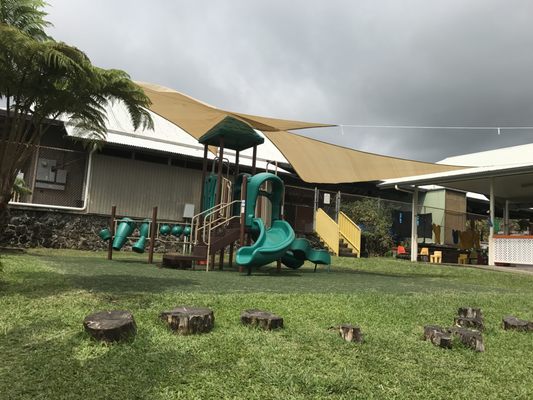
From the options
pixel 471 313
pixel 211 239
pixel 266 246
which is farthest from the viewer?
pixel 211 239

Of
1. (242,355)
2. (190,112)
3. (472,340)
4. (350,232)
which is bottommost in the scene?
(242,355)

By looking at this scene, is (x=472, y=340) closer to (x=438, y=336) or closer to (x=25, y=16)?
(x=438, y=336)

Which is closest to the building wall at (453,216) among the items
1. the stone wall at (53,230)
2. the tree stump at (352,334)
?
the stone wall at (53,230)

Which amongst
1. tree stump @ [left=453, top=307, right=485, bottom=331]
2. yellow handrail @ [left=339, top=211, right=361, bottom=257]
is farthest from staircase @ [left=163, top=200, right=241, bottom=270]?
yellow handrail @ [left=339, top=211, right=361, bottom=257]

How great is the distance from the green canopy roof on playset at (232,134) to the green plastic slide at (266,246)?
2.13 metres

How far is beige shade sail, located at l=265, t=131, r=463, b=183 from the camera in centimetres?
1205

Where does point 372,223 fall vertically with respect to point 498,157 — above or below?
below

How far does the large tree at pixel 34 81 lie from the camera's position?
17.2 ft

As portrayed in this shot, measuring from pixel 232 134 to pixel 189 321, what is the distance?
7701 millimetres

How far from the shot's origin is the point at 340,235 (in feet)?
60.1

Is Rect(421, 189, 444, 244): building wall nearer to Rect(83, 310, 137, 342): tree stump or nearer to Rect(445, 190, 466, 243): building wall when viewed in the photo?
Rect(445, 190, 466, 243): building wall

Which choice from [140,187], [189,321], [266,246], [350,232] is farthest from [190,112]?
[350,232]

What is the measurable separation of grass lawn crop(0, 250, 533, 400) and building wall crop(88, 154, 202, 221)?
10.6 metres

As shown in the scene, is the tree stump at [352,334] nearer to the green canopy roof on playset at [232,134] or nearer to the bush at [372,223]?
the green canopy roof on playset at [232,134]
